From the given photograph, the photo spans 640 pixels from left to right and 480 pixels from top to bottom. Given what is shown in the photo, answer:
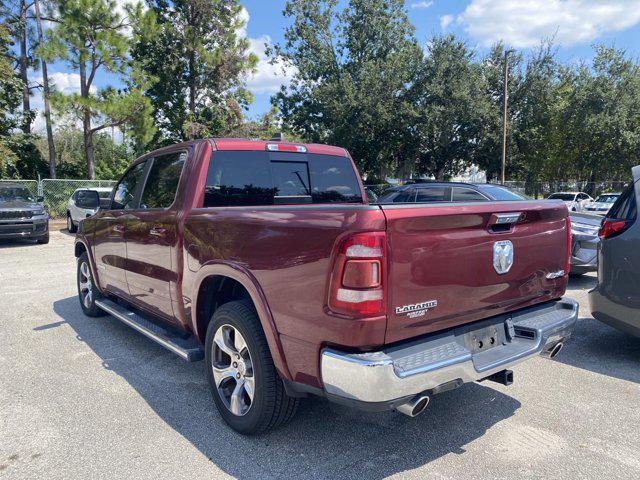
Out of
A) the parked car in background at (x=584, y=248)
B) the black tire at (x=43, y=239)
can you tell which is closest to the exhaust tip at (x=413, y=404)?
the parked car in background at (x=584, y=248)

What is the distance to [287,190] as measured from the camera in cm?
418

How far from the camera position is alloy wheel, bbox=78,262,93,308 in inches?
230

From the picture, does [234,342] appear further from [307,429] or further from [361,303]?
[361,303]

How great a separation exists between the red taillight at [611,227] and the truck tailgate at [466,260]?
1.44m

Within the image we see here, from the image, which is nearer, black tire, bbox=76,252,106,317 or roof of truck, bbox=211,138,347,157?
roof of truck, bbox=211,138,347,157

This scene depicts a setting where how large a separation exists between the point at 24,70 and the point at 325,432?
30.4 metres

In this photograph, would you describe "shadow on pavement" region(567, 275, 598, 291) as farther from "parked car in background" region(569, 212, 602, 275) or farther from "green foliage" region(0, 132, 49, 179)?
"green foliage" region(0, 132, 49, 179)

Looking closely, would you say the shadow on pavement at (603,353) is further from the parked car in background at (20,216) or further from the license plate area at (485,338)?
the parked car in background at (20,216)

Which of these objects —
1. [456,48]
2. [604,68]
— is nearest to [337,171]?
[456,48]

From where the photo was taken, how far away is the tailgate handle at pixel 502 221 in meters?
2.83

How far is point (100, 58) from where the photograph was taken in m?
20.3

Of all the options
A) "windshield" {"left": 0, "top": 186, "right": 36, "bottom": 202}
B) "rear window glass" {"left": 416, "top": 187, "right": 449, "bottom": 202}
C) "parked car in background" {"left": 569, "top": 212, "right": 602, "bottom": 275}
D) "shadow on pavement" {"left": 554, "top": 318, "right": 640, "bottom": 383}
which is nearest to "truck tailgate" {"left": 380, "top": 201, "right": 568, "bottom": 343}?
"shadow on pavement" {"left": 554, "top": 318, "right": 640, "bottom": 383}

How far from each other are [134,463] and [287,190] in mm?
2381

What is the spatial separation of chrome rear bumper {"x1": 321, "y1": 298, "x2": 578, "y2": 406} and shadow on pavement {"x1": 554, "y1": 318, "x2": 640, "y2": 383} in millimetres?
1606
